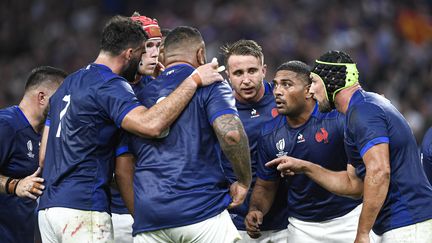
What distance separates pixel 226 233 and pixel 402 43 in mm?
11623

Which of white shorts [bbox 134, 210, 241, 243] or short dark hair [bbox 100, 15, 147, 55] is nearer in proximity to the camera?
white shorts [bbox 134, 210, 241, 243]

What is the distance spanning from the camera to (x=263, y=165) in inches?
305

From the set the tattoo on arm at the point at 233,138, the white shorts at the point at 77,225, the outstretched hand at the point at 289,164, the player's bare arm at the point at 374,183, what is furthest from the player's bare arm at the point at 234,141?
the white shorts at the point at 77,225

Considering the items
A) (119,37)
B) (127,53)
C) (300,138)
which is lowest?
(300,138)

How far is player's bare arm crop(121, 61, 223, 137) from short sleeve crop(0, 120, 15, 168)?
5.77 feet

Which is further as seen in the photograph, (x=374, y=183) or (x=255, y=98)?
(x=255, y=98)

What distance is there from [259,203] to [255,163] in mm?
464

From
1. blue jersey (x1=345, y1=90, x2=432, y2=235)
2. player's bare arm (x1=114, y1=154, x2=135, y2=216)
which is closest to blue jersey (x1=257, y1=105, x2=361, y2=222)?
blue jersey (x1=345, y1=90, x2=432, y2=235)

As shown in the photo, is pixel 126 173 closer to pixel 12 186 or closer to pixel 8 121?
pixel 12 186

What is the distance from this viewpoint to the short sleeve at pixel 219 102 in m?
6.06

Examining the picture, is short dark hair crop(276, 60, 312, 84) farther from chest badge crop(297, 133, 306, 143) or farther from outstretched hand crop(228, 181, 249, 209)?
outstretched hand crop(228, 181, 249, 209)

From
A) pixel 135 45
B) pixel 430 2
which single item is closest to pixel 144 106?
pixel 135 45

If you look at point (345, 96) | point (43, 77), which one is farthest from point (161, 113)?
point (43, 77)

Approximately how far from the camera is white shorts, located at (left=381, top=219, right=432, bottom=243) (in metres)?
6.12
